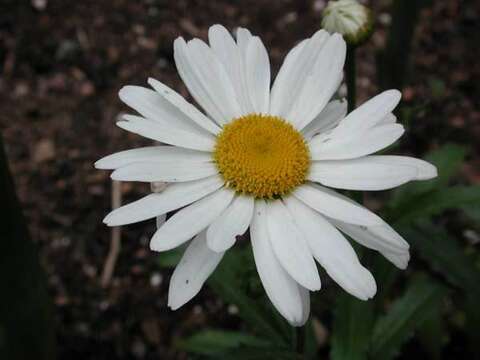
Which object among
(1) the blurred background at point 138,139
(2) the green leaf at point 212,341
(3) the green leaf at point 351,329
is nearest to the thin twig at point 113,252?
(1) the blurred background at point 138,139

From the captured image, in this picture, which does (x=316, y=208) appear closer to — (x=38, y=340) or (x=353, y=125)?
(x=353, y=125)

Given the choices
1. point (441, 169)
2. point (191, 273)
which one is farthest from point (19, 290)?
point (441, 169)

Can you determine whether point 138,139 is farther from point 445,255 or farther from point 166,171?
point 166,171

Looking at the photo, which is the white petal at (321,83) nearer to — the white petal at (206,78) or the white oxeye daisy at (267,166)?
the white oxeye daisy at (267,166)

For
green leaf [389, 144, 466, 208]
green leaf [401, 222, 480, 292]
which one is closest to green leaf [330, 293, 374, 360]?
green leaf [401, 222, 480, 292]

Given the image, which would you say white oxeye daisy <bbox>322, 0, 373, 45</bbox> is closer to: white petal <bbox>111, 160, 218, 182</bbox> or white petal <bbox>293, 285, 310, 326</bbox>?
white petal <bbox>111, 160, 218, 182</bbox>
